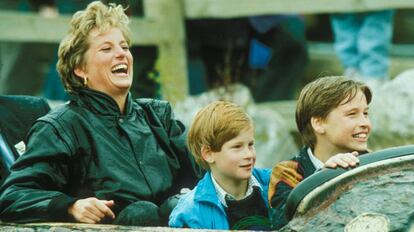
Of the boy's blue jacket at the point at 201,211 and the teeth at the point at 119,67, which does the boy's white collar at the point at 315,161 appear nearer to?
the boy's blue jacket at the point at 201,211

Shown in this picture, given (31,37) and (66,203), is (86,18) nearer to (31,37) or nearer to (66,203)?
(66,203)

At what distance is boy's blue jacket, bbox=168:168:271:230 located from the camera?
4.38 metres

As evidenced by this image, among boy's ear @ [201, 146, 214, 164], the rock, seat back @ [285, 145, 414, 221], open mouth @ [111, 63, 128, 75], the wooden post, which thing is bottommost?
the rock

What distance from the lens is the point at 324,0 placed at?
9281 millimetres

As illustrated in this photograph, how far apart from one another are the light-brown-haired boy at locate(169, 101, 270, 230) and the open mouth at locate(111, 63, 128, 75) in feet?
1.61

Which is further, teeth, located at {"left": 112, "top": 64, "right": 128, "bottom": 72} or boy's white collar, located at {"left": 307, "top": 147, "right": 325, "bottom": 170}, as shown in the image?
teeth, located at {"left": 112, "top": 64, "right": 128, "bottom": 72}

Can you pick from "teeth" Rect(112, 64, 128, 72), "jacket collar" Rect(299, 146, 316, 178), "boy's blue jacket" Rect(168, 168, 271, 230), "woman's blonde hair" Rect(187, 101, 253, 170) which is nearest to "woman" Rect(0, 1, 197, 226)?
"teeth" Rect(112, 64, 128, 72)

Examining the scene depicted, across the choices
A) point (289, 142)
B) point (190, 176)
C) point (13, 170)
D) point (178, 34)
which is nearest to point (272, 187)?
point (190, 176)

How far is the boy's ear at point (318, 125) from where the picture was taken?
462cm

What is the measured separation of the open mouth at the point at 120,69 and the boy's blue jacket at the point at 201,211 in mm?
697

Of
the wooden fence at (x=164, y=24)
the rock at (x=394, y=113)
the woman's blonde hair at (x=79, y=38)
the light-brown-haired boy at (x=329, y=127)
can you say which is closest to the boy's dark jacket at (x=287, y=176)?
the light-brown-haired boy at (x=329, y=127)

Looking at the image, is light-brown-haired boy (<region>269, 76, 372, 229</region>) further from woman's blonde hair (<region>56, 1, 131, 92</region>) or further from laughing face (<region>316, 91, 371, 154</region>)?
woman's blonde hair (<region>56, 1, 131, 92</region>)

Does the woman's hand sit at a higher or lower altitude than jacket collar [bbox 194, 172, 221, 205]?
lower

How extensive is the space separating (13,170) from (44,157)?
13cm
